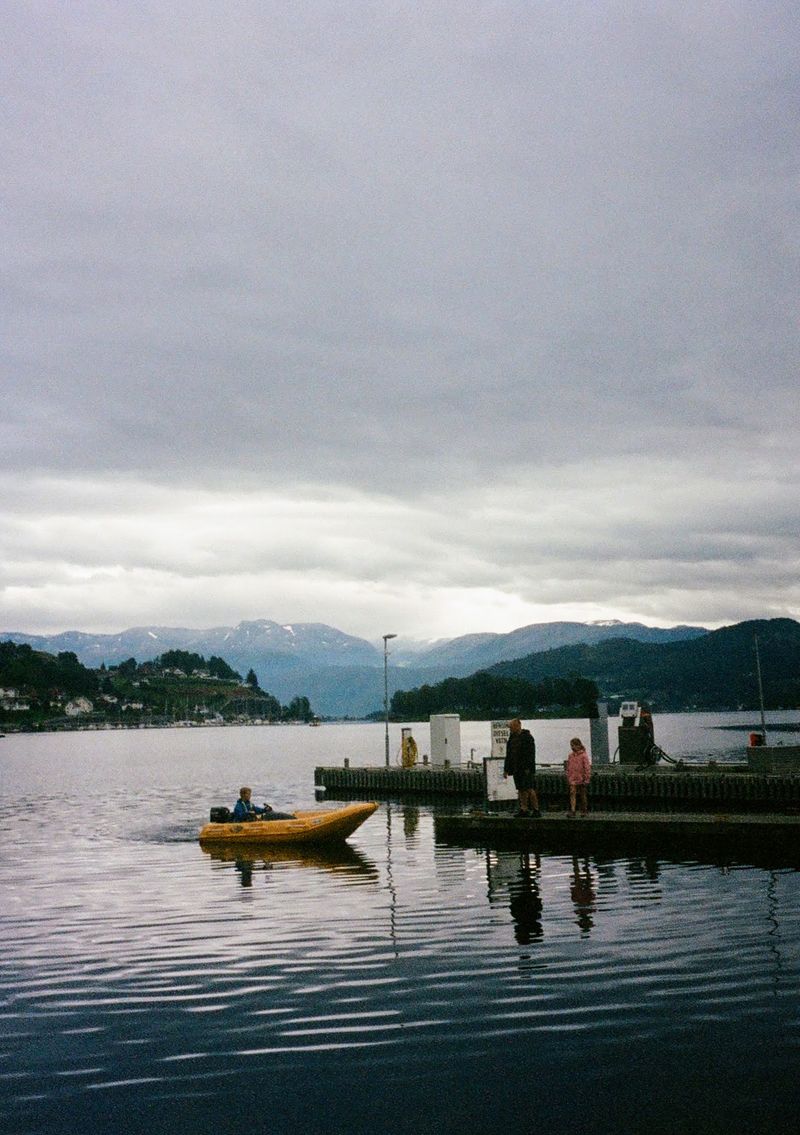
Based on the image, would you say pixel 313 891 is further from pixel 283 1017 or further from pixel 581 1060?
pixel 581 1060

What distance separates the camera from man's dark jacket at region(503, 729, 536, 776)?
3272 centimetres

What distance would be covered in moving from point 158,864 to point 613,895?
18137 mm

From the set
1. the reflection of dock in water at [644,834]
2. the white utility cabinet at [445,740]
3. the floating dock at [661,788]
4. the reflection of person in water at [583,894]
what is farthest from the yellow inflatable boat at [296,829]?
the white utility cabinet at [445,740]

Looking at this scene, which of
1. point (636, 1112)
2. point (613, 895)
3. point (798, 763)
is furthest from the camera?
point (798, 763)

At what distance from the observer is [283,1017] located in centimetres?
1539

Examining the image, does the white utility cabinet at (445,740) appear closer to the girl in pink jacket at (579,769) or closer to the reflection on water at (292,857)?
the reflection on water at (292,857)

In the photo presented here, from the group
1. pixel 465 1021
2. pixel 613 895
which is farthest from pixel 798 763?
pixel 465 1021

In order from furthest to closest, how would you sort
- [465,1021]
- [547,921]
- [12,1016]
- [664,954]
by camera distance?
[547,921], [664,954], [12,1016], [465,1021]

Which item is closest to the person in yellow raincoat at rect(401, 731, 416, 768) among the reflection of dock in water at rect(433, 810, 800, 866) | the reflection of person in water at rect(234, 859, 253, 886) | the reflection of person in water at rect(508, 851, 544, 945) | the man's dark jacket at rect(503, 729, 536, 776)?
the reflection of dock in water at rect(433, 810, 800, 866)

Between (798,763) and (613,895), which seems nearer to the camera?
(613,895)

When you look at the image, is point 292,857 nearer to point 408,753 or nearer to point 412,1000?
point 412,1000

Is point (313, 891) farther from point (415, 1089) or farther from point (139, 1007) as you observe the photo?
point (415, 1089)

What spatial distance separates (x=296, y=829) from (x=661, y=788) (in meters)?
19.4

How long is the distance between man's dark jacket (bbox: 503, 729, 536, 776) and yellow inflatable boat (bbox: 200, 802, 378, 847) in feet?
27.4
